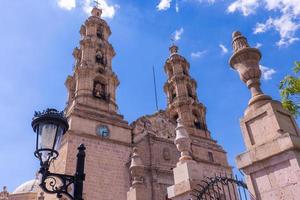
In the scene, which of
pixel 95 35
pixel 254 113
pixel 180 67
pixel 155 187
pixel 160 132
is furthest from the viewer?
pixel 180 67

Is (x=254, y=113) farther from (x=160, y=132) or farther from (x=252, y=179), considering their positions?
(x=160, y=132)

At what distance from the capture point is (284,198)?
386cm

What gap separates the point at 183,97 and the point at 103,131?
395 inches

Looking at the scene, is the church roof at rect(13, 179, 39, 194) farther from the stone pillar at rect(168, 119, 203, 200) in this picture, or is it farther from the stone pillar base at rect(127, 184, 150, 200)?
the stone pillar at rect(168, 119, 203, 200)

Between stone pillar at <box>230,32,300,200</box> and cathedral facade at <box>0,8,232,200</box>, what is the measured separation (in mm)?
11060

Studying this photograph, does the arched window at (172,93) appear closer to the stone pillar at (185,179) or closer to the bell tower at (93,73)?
the bell tower at (93,73)

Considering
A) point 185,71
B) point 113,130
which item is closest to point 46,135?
point 113,130

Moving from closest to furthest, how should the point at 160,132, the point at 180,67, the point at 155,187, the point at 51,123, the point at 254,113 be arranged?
the point at 51,123 < the point at 254,113 < the point at 155,187 < the point at 160,132 < the point at 180,67

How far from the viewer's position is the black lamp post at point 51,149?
4.08 m

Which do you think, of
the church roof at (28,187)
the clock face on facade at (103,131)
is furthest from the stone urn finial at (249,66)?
the church roof at (28,187)

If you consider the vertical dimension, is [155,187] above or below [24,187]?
below

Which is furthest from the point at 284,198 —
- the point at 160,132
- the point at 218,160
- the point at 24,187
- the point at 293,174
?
the point at 24,187

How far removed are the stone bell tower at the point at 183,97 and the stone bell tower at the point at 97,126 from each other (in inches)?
249

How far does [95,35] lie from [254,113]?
962 inches
